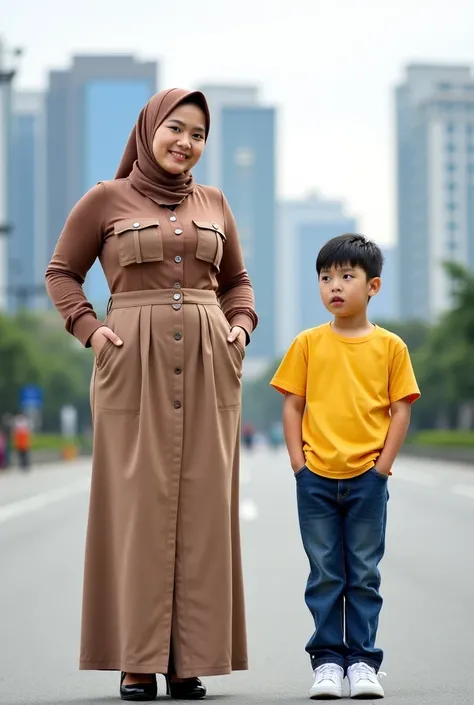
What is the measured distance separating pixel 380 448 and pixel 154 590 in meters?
0.94

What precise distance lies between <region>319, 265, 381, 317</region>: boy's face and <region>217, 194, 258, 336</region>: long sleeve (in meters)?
0.44

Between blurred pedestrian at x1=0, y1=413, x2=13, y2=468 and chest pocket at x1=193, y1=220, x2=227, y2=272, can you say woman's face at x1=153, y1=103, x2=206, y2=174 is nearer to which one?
chest pocket at x1=193, y1=220, x2=227, y2=272

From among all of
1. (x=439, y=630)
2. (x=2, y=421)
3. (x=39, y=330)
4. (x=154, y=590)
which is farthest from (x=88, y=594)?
(x=39, y=330)

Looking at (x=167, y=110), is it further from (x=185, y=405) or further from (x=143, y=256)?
(x=185, y=405)

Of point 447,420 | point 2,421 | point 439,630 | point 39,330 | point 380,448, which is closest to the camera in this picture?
point 380,448

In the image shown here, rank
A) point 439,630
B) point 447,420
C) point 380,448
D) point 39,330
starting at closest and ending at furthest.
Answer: point 380,448
point 439,630
point 39,330
point 447,420

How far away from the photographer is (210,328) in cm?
591

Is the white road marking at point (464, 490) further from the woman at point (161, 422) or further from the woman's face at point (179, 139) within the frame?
the woman's face at point (179, 139)

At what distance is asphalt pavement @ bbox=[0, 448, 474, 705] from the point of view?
20.8 ft

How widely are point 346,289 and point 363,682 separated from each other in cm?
137

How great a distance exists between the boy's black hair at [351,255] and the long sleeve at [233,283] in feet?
1.40

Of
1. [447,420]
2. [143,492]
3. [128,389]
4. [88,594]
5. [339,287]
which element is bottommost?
[447,420]

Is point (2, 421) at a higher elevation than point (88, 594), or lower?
lower

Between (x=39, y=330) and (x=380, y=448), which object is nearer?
(x=380, y=448)
